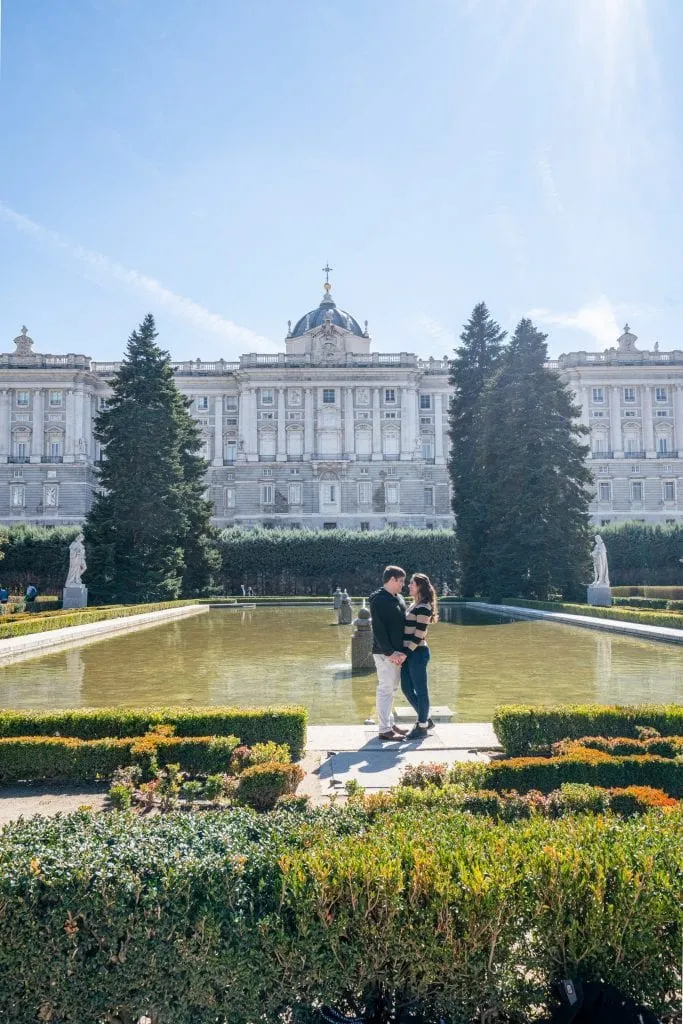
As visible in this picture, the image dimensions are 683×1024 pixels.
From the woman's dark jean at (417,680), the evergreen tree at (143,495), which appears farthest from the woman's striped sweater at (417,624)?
the evergreen tree at (143,495)

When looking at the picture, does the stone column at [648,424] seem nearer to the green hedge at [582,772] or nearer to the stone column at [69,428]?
the stone column at [69,428]

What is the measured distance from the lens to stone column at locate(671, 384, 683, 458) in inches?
2475

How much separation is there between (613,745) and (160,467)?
27809 mm

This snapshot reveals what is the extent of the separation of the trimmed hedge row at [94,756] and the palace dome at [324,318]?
6270 cm

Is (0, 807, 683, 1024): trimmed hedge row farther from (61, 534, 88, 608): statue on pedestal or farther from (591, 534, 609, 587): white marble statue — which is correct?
(61, 534, 88, 608): statue on pedestal

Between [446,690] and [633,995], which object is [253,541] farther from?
[633,995]

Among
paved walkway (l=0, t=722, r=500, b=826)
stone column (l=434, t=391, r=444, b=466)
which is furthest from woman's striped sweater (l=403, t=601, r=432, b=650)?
stone column (l=434, t=391, r=444, b=466)

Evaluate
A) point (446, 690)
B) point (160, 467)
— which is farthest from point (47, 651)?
point (160, 467)

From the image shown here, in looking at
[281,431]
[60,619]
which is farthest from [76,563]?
[281,431]

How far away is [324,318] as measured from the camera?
66.1m

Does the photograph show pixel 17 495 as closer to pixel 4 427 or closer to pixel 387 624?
pixel 4 427

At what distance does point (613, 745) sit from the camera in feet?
18.4

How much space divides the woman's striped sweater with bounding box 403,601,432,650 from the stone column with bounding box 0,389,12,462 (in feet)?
204

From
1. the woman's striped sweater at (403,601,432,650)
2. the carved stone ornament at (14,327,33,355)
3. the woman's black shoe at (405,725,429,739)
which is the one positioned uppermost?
the carved stone ornament at (14,327,33,355)
